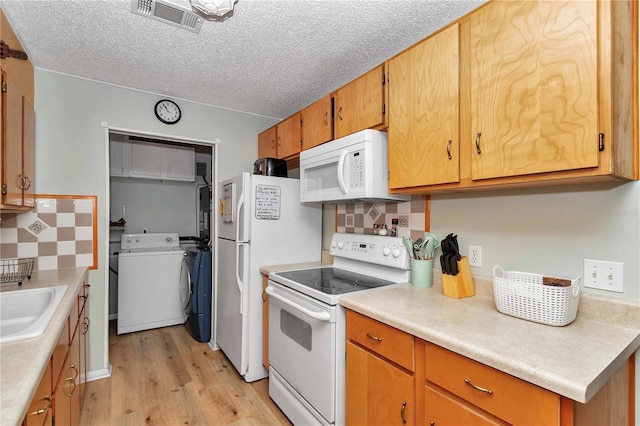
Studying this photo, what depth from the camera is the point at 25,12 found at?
1.63 meters

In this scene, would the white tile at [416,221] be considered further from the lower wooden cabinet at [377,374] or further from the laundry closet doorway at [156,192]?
the laundry closet doorway at [156,192]

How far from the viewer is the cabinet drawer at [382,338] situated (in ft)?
4.06

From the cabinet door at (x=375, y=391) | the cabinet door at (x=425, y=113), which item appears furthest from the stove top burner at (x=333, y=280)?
the cabinet door at (x=425, y=113)

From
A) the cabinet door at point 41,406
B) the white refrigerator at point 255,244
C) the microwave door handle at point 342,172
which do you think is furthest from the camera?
the white refrigerator at point 255,244

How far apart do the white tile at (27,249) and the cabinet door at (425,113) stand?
250 centimetres

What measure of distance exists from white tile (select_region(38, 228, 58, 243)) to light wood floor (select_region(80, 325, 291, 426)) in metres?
1.11

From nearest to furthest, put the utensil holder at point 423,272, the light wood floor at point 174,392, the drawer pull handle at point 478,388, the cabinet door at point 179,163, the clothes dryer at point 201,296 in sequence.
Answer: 1. the drawer pull handle at point 478,388
2. the utensil holder at point 423,272
3. the light wood floor at point 174,392
4. the clothes dryer at point 201,296
5. the cabinet door at point 179,163

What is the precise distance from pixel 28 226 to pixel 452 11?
301cm

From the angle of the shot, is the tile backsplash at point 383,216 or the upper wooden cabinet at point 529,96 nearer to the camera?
the upper wooden cabinet at point 529,96

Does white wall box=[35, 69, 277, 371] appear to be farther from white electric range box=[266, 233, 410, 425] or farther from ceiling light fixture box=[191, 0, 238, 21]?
ceiling light fixture box=[191, 0, 238, 21]

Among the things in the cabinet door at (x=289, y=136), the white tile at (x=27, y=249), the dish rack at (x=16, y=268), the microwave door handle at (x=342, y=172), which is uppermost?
the cabinet door at (x=289, y=136)

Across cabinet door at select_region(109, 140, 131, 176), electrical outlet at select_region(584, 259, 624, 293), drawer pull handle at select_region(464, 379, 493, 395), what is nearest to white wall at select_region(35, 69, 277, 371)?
cabinet door at select_region(109, 140, 131, 176)

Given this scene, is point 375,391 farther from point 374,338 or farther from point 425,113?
point 425,113

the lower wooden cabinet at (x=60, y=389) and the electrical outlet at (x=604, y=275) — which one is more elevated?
the electrical outlet at (x=604, y=275)
